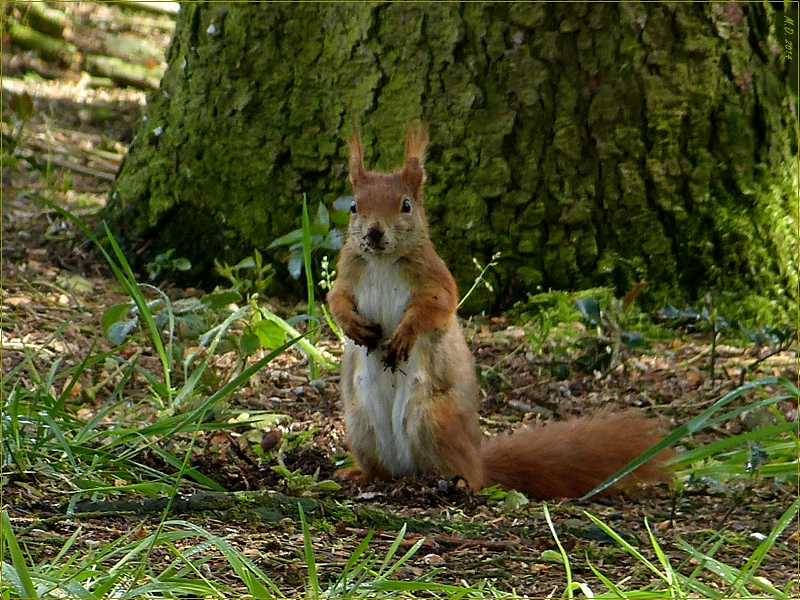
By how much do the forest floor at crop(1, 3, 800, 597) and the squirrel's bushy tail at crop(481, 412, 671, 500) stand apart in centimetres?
10

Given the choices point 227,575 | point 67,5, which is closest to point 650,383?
point 227,575

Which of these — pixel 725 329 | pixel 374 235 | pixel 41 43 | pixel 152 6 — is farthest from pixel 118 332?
pixel 152 6

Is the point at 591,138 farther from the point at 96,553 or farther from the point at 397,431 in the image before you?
the point at 96,553

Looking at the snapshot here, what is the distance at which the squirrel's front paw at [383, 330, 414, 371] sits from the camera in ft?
8.93

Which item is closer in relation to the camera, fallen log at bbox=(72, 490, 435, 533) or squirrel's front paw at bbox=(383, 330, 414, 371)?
fallen log at bbox=(72, 490, 435, 533)

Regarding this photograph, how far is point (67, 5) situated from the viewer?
24.7 ft

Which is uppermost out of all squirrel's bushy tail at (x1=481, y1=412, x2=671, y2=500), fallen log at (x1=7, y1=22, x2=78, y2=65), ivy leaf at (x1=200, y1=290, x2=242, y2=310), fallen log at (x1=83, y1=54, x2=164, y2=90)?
fallen log at (x1=7, y1=22, x2=78, y2=65)

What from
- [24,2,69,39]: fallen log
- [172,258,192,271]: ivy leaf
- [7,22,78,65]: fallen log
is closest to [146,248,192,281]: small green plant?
[172,258,192,271]: ivy leaf

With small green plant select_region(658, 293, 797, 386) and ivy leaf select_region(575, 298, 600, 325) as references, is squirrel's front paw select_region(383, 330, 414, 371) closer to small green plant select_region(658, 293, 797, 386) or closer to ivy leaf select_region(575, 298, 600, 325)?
ivy leaf select_region(575, 298, 600, 325)

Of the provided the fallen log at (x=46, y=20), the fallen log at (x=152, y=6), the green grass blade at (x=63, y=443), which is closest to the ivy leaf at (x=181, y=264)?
the green grass blade at (x=63, y=443)

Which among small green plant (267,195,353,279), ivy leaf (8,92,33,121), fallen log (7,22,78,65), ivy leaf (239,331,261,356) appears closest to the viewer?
ivy leaf (239,331,261,356)

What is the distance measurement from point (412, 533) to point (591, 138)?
204 centimetres

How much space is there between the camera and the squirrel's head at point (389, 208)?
2.81 m

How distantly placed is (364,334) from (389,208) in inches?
13.6
